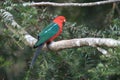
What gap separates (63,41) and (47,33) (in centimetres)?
61

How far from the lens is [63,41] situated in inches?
110

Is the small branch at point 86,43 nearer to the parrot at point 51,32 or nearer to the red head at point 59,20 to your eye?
the parrot at point 51,32

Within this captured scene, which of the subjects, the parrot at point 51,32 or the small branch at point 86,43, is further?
the parrot at point 51,32

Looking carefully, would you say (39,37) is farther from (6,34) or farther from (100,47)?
(100,47)


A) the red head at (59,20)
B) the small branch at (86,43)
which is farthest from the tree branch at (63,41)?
the red head at (59,20)

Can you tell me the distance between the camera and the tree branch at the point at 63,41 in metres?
2.47

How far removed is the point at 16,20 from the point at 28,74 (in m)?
0.56

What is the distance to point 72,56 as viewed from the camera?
10.2ft

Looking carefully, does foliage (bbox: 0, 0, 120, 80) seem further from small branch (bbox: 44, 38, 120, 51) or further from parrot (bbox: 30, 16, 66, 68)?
small branch (bbox: 44, 38, 120, 51)

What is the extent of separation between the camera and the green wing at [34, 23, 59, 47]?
3178mm

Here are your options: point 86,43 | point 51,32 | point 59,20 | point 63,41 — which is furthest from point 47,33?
point 86,43

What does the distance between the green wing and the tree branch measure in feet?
0.18

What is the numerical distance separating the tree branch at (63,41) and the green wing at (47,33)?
6cm

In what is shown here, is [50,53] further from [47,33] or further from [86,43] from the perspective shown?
[86,43]
